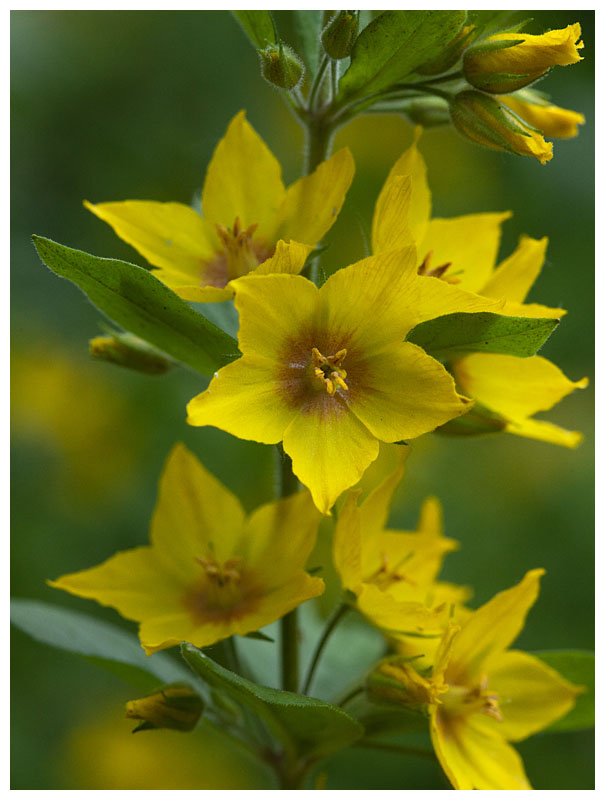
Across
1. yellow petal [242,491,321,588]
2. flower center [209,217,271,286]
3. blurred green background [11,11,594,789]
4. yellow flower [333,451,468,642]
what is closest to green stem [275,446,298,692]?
yellow petal [242,491,321,588]

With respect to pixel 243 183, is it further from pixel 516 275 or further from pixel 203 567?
pixel 203 567

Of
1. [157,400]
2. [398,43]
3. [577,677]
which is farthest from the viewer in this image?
[157,400]

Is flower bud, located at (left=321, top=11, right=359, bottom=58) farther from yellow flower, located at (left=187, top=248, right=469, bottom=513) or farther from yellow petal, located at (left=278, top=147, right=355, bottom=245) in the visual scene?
yellow flower, located at (left=187, top=248, right=469, bottom=513)

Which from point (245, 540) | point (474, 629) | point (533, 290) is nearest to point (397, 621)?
point (474, 629)

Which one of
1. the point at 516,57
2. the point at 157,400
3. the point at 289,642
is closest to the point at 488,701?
the point at 289,642

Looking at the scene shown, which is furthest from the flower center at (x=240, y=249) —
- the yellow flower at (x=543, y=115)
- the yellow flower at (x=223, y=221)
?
the yellow flower at (x=543, y=115)

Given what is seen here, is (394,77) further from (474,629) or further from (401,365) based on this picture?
(474,629)
